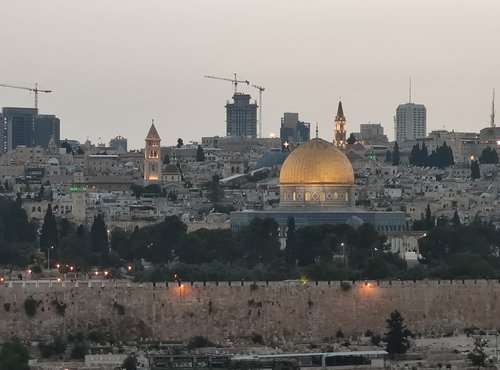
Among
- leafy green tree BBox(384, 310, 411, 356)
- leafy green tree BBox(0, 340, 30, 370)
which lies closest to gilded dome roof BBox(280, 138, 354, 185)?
leafy green tree BBox(384, 310, 411, 356)

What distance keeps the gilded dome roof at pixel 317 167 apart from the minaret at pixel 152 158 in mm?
41357

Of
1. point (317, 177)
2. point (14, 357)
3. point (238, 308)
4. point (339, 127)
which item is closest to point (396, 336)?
point (238, 308)

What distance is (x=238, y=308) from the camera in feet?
244

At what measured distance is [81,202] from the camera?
131125 mm

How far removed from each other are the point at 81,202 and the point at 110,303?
5725 cm

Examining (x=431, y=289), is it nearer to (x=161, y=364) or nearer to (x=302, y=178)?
(x=161, y=364)

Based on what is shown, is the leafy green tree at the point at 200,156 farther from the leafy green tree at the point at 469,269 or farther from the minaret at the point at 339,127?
the leafy green tree at the point at 469,269

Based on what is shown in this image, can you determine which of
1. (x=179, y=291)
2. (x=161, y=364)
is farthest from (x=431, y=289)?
(x=161, y=364)

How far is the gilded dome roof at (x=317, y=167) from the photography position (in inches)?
4577

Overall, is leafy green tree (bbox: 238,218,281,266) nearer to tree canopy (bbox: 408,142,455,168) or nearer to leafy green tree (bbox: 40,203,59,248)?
leafy green tree (bbox: 40,203,59,248)

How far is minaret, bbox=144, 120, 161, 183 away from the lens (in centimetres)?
15875

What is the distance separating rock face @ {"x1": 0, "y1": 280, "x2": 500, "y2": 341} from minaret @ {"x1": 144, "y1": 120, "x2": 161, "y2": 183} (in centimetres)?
8292

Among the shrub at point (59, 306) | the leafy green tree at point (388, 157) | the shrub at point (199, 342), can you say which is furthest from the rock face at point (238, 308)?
the leafy green tree at point (388, 157)

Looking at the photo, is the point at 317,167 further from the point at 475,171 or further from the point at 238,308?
the point at 238,308
